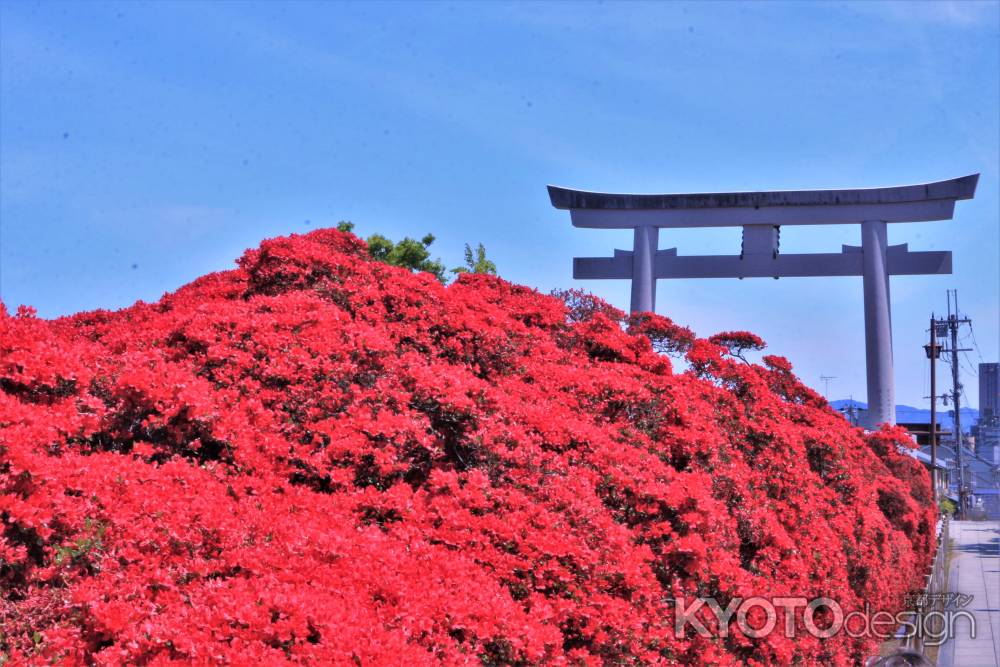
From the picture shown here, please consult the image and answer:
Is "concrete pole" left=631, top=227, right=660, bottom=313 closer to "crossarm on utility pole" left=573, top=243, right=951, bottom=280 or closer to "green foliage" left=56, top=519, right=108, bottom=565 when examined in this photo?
"crossarm on utility pole" left=573, top=243, right=951, bottom=280

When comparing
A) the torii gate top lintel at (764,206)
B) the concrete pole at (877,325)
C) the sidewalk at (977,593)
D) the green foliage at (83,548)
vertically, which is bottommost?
the sidewalk at (977,593)

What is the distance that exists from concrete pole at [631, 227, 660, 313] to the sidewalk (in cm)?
1006

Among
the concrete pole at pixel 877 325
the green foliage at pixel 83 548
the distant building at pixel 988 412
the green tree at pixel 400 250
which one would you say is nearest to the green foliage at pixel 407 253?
the green tree at pixel 400 250

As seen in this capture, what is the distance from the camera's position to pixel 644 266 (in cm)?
2288

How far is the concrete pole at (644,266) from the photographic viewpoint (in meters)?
22.8

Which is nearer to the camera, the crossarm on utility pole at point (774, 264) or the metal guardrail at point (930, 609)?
the metal guardrail at point (930, 609)

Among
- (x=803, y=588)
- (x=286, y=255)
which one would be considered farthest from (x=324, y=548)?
(x=803, y=588)

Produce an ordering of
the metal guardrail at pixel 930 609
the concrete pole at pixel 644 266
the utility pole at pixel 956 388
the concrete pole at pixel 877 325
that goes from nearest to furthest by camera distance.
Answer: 1. the metal guardrail at pixel 930 609
2. the concrete pole at pixel 877 325
3. the concrete pole at pixel 644 266
4. the utility pole at pixel 956 388

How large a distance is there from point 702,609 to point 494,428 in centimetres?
192

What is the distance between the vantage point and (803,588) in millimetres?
7137

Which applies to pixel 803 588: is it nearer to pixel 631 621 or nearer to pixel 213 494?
pixel 631 621

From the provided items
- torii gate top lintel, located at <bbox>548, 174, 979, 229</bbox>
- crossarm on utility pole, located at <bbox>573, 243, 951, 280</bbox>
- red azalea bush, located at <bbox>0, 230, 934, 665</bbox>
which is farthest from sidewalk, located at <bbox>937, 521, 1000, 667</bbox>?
torii gate top lintel, located at <bbox>548, 174, 979, 229</bbox>

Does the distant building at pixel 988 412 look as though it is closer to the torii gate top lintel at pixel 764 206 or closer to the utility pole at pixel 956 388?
the utility pole at pixel 956 388

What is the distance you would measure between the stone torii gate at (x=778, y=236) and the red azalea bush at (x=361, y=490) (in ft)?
50.8
